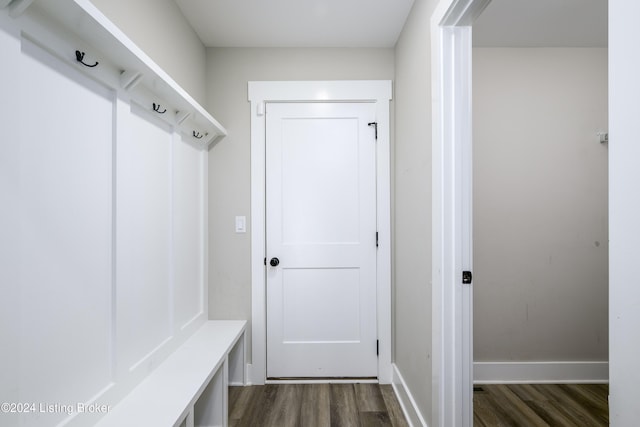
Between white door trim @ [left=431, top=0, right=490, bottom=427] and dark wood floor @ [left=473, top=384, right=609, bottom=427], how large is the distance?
780 mm

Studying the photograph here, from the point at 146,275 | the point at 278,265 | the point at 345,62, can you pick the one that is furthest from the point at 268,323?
the point at 345,62

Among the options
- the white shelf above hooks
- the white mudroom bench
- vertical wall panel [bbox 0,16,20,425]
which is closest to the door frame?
the white mudroom bench

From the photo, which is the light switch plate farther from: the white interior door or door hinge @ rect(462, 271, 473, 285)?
door hinge @ rect(462, 271, 473, 285)

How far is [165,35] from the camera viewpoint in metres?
1.80

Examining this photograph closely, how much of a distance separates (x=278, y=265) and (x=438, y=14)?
183 cm

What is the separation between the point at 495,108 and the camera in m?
2.45

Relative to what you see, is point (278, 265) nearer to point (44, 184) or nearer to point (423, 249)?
point (423, 249)

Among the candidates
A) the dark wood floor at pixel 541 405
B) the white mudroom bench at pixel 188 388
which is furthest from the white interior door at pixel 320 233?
the dark wood floor at pixel 541 405

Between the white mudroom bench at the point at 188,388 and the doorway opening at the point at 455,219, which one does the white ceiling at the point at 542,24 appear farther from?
the white mudroom bench at the point at 188,388

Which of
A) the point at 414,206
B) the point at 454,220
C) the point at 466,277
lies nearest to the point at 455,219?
the point at 454,220

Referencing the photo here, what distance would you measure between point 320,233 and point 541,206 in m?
1.65

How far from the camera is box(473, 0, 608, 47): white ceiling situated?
2.00m

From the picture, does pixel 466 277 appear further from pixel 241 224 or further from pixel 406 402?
pixel 241 224

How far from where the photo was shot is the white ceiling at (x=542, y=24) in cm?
200
